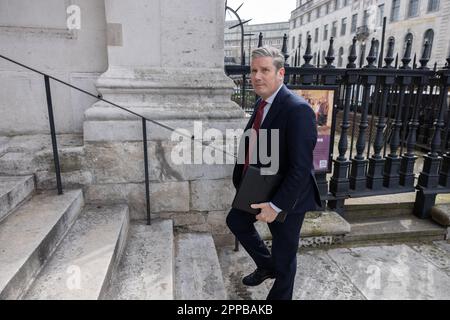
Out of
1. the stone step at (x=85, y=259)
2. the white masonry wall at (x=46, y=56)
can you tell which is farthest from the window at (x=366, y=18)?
the stone step at (x=85, y=259)

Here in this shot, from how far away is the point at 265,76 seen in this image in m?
1.99

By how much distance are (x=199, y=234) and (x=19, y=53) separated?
2.51 m

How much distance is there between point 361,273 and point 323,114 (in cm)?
165

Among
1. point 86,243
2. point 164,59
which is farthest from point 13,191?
point 164,59

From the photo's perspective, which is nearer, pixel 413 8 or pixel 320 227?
pixel 320 227

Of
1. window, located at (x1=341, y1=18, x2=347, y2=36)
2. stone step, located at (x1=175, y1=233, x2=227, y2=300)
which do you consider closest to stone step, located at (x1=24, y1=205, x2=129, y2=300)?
stone step, located at (x1=175, y1=233, x2=227, y2=300)

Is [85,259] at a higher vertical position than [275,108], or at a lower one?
lower

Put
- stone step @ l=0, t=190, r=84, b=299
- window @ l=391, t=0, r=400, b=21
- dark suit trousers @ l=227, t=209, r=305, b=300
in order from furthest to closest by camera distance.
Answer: window @ l=391, t=0, r=400, b=21
dark suit trousers @ l=227, t=209, r=305, b=300
stone step @ l=0, t=190, r=84, b=299

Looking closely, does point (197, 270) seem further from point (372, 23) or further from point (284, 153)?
point (372, 23)

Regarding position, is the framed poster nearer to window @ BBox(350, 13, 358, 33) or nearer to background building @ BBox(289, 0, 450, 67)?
background building @ BBox(289, 0, 450, 67)

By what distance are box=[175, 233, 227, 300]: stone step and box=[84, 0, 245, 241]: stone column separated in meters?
0.25

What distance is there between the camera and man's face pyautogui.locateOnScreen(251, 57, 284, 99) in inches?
77.4

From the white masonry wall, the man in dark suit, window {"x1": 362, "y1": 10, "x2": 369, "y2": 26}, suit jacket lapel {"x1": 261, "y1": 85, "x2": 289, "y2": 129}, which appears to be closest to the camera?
the man in dark suit

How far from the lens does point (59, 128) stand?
333cm
